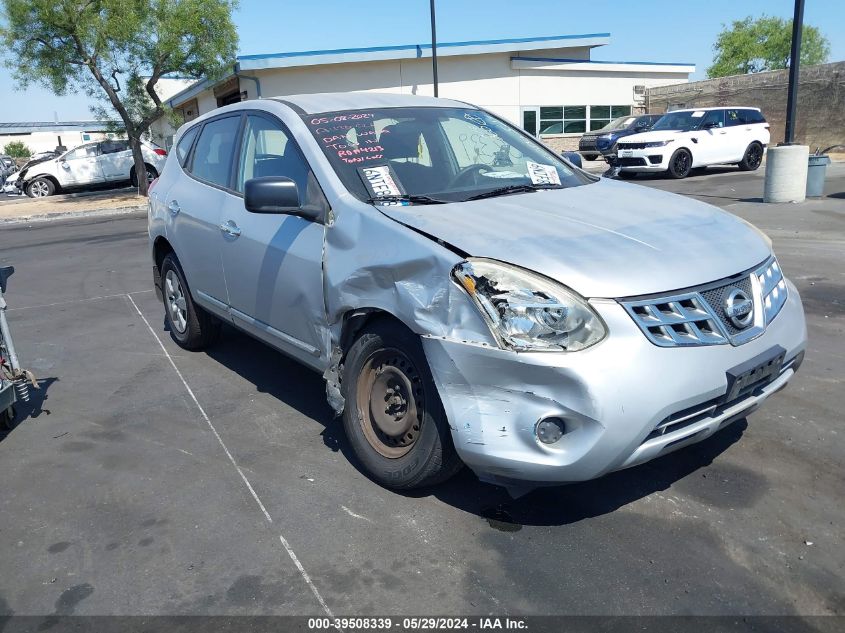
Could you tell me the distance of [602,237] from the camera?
304 centimetres

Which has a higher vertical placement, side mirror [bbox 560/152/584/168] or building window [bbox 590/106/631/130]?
building window [bbox 590/106/631/130]

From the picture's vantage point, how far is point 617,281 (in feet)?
8.97

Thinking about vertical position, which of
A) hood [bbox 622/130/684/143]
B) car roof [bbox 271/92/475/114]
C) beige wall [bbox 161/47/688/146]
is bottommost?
hood [bbox 622/130/684/143]

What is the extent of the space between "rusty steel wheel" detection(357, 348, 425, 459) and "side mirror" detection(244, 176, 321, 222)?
2.85 ft

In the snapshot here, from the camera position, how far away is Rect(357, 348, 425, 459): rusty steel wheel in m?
3.19

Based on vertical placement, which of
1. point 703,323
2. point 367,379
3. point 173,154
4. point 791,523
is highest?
point 173,154

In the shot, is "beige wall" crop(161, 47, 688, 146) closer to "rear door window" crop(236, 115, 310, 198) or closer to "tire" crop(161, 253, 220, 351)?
"tire" crop(161, 253, 220, 351)

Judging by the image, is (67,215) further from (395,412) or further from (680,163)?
(395,412)

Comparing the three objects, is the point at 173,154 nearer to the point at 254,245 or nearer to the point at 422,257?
the point at 254,245

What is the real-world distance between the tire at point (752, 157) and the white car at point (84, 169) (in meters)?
18.3

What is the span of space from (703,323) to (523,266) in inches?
29.0

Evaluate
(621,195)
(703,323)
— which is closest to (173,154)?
(621,195)

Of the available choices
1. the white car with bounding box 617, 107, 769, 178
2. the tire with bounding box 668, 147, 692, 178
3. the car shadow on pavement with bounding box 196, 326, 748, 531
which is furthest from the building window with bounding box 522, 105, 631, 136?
the car shadow on pavement with bounding box 196, 326, 748, 531

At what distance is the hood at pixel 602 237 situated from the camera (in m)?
2.78
